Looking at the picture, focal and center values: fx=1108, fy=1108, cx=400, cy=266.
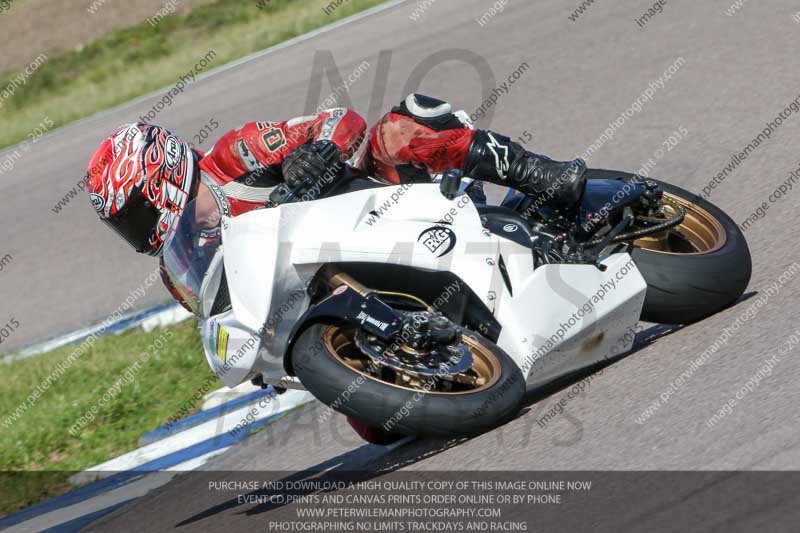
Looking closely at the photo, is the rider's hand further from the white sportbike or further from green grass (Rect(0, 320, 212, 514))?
green grass (Rect(0, 320, 212, 514))

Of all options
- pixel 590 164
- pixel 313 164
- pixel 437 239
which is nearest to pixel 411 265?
pixel 437 239

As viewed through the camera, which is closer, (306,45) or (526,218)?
(526,218)

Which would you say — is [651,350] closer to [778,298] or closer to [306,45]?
[778,298]

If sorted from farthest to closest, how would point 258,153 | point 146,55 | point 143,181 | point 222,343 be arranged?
point 146,55
point 258,153
point 143,181
point 222,343

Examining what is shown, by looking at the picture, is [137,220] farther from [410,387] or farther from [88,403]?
[88,403]

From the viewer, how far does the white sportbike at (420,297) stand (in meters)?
4.01

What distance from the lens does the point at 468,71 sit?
431 inches

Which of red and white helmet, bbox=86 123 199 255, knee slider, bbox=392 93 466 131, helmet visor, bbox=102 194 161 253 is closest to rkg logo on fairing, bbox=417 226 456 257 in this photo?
knee slider, bbox=392 93 466 131

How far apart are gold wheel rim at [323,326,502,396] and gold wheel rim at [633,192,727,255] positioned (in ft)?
4.31

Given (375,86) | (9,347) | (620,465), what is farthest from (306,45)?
(620,465)

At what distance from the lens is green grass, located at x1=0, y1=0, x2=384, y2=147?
13.5 metres

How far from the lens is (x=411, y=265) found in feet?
14.3

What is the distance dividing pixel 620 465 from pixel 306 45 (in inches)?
381

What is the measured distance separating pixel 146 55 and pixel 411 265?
38.2 ft
